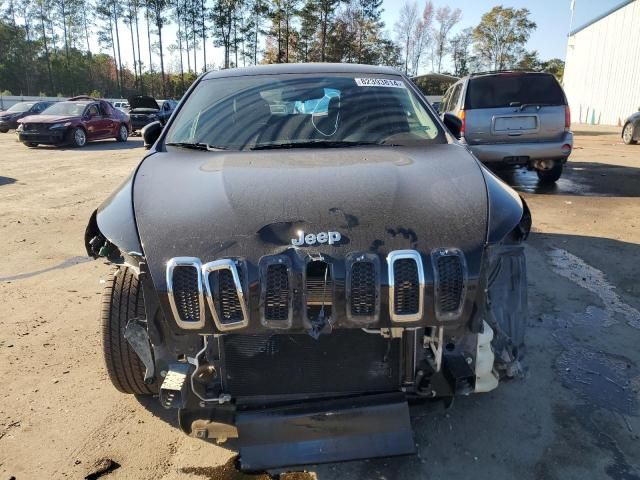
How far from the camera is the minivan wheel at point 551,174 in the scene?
29.2 ft

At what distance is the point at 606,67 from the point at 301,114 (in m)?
35.1

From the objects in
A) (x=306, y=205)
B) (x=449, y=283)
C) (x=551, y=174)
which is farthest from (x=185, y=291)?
(x=551, y=174)

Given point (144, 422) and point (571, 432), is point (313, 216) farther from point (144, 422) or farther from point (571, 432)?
point (571, 432)

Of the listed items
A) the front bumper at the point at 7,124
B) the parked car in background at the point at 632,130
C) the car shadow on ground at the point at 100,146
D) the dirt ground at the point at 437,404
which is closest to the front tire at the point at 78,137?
the car shadow on ground at the point at 100,146

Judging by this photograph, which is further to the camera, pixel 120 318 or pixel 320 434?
pixel 120 318

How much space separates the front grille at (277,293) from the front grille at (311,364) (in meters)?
0.23

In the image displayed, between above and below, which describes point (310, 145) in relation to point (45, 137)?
above

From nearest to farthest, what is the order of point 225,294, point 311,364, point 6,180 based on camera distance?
point 225,294, point 311,364, point 6,180

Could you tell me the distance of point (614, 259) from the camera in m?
5.00

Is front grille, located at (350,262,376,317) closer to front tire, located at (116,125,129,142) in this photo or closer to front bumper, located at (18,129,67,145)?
front bumper, located at (18,129,67,145)

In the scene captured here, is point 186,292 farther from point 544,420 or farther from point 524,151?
point 524,151

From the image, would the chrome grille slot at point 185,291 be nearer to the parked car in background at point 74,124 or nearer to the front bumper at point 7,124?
the parked car in background at point 74,124

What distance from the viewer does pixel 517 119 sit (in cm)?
787

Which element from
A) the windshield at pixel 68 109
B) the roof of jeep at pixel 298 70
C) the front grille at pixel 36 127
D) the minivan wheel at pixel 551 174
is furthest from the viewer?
the windshield at pixel 68 109
